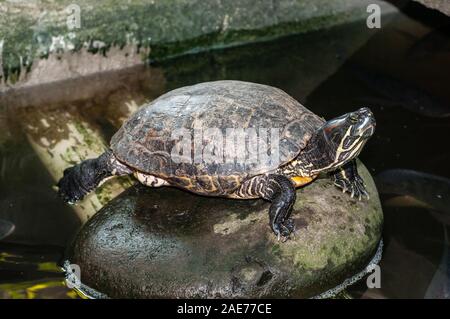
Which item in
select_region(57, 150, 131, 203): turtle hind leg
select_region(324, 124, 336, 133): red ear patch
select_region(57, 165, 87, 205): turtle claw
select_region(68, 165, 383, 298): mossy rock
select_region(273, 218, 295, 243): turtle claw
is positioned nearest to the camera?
select_region(68, 165, 383, 298): mossy rock

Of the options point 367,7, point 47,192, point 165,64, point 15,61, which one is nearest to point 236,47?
point 165,64

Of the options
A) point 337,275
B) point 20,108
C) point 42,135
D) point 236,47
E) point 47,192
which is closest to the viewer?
point 337,275

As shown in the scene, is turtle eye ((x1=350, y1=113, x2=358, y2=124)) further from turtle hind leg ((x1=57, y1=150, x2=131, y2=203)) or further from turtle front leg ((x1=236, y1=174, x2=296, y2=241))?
turtle hind leg ((x1=57, y1=150, x2=131, y2=203))

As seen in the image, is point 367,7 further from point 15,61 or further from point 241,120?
point 241,120

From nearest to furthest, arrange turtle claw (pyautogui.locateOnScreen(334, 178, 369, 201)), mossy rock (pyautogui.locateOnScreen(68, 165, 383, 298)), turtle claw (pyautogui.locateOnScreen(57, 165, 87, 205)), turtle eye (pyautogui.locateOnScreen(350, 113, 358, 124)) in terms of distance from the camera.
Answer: mossy rock (pyautogui.locateOnScreen(68, 165, 383, 298)) → turtle eye (pyautogui.locateOnScreen(350, 113, 358, 124)) → turtle claw (pyautogui.locateOnScreen(334, 178, 369, 201)) → turtle claw (pyautogui.locateOnScreen(57, 165, 87, 205))

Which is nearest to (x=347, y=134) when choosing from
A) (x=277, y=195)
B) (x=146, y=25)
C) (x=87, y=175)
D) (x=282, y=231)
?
(x=277, y=195)

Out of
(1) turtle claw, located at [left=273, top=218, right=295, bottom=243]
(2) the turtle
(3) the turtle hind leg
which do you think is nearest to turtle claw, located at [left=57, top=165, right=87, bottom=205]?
(3) the turtle hind leg

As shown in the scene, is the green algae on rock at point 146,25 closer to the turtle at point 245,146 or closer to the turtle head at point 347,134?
the turtle at point 245,146

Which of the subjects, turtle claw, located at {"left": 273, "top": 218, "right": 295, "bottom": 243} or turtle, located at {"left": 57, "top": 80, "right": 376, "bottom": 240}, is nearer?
turtle claw, located at {"left": 273, "top": 218, "right": 295, "bottom": 243}
